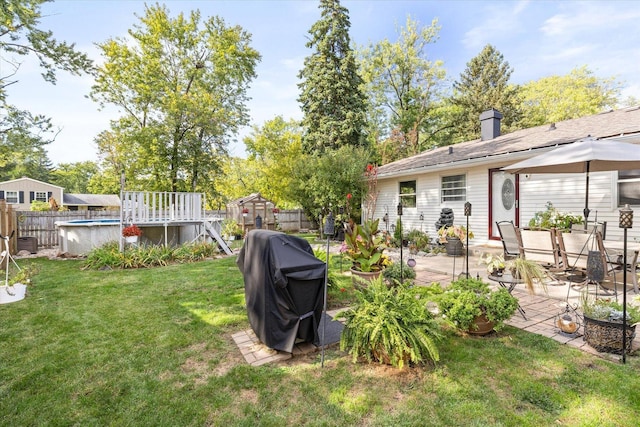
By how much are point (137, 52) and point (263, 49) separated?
609 cm

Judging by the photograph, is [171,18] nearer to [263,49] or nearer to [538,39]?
[263,49]

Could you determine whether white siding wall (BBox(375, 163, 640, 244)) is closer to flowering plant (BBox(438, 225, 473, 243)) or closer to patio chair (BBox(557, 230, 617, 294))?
flowering plant (BBox(438, 225, 473, 243))

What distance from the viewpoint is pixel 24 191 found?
88.2 ft

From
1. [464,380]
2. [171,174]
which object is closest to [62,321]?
[464,380]

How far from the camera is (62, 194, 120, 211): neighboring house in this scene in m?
30.3

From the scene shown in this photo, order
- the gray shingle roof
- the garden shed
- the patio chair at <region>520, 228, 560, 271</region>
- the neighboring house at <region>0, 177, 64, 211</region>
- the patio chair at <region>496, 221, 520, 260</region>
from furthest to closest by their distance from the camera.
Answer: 1. the neighboring house at <region>0, 177, 64, 211</region>
2. the garden shed
3. the gray shingle roof
4. the patio chair at <region>496, 221, 520, 260</region>
5. the patio chair at <region>520, 228, 560, 271</region>

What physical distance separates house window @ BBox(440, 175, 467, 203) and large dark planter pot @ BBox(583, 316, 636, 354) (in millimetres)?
6617

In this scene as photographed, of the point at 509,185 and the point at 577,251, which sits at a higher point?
the point at 509,185

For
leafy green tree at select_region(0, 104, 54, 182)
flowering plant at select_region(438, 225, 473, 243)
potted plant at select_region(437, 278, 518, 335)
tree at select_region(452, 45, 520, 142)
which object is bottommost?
potted plant at select_region(437, 278, 518, 335)

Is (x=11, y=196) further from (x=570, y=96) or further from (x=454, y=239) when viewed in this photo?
(x=570, y=96)

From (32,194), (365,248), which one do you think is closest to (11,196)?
(32,194)

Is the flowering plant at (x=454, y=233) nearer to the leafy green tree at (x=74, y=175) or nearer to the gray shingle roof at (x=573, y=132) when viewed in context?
the gray shingle roof at (x=573, y=132)

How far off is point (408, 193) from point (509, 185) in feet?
11.3

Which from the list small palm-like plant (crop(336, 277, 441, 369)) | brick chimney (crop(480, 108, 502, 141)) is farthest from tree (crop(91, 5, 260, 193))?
small palm-like plant (crop(336, 277, 441, 369))
